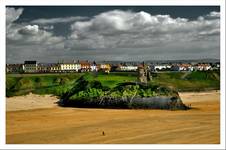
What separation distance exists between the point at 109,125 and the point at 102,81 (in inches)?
139

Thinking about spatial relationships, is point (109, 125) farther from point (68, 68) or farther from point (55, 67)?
point (68, 68)

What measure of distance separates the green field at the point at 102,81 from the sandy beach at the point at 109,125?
5.45 ft

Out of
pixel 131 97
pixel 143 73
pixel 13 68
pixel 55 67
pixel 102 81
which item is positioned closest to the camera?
pixel 131 97

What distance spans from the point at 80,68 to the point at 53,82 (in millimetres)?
3189

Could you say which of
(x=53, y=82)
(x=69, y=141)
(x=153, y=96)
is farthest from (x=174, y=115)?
(x=53, y=82)

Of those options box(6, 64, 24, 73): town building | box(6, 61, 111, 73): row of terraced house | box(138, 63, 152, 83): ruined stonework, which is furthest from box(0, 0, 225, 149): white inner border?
box(6, 61, 111, 73): row of terraced house

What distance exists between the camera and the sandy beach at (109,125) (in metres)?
8.38

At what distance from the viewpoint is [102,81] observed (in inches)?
514

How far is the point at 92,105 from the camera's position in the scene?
12266mm

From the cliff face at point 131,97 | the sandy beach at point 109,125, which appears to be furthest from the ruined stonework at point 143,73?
the sandy beach at point 109,125

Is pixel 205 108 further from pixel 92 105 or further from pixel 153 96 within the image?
pixel 92 105

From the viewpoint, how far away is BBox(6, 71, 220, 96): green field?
1421 centimetres
